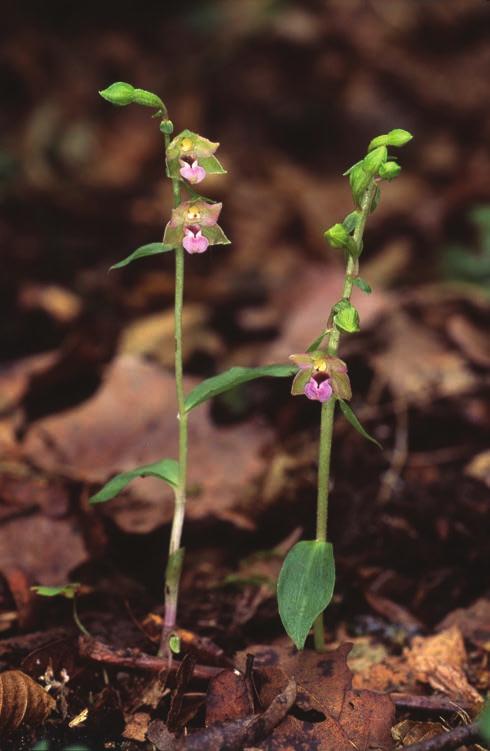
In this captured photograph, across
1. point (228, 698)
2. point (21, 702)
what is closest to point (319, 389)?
point (228, 698)

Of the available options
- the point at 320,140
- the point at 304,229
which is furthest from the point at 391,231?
the point at 320,140

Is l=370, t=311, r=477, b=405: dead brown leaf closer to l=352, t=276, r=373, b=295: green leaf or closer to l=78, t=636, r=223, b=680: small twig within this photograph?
l=352, t=276, r=373, b=295: green leaf

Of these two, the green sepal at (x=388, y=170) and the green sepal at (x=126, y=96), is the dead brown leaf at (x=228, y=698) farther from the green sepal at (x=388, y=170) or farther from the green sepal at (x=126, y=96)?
the green sepal at (x=126, y=96)

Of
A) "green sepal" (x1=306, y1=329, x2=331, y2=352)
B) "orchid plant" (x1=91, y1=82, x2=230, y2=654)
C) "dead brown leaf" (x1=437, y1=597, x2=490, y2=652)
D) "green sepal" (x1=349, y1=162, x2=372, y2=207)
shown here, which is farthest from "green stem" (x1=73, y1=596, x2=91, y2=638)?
"green sepal" (x1=349, y1=162, x2=372, y2=207)

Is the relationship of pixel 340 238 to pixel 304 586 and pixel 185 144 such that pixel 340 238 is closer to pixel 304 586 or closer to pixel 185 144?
pixel 185 144

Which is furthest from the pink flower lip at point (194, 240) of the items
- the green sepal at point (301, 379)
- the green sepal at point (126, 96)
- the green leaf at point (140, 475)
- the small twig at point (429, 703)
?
the small twig at point (429, 703)
